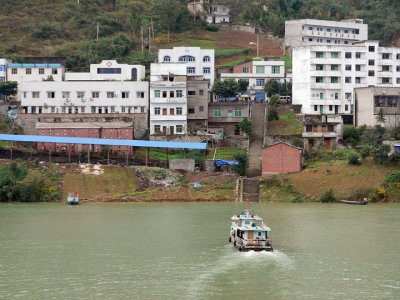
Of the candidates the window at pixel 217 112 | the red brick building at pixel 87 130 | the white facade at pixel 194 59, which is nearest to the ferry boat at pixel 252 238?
the red brick building at pixel 87 130

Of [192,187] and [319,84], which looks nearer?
[192,187]

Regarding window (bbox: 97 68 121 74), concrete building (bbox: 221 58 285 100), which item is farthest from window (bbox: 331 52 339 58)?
window (bbox: 97 68 121 74)

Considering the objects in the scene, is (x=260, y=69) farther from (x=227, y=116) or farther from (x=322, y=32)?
(x=322, y=32)

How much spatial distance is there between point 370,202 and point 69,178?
62.6 ft

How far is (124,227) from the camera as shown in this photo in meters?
45.9

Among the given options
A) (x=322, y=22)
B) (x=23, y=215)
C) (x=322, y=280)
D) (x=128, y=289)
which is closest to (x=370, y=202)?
(x=23, y=215)

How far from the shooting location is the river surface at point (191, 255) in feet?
102

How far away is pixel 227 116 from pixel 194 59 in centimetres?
918

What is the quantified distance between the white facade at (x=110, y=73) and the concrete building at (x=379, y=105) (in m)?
18.3

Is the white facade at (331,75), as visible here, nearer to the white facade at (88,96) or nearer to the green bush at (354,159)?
the white facade at (88,96)

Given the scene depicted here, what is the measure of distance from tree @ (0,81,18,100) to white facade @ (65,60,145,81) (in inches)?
181

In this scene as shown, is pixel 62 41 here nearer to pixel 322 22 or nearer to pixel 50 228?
pixel 322 22

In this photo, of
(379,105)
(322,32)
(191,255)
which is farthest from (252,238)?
(322,32)

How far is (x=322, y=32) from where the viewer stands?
93312mm
